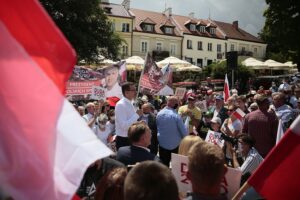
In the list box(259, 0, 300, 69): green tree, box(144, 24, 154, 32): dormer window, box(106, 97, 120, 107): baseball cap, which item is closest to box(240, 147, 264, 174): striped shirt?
box(106, 97, 120, 107): baseball cap

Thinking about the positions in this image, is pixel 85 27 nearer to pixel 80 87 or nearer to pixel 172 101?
pixel 80 87

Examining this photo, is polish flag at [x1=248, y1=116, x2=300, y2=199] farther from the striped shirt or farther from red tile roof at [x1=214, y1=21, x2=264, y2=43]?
red tile roof at [x1=214, y1=21, x2=264, y2=43]

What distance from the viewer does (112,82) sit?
35.8ft

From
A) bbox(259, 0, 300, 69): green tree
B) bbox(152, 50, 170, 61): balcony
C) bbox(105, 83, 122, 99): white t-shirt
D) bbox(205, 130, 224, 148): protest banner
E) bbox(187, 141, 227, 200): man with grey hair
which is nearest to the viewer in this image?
bbox(187, 141, 227, 200): man with grey hair

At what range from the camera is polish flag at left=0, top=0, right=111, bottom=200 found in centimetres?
222

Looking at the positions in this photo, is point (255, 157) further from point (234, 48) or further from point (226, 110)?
point (234, 48)

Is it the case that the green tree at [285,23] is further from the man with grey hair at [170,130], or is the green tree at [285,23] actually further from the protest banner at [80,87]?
the man with grey hair at [170,130]

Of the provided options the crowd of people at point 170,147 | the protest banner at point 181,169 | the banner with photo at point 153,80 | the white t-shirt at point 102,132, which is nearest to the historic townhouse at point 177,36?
the banner with photo at point 153,80

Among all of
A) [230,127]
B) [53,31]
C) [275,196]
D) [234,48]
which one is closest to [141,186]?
[53,31]

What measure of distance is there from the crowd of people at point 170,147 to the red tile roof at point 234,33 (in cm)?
6066

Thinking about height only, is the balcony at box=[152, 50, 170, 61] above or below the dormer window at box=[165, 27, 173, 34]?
below

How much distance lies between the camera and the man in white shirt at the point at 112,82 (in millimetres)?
10672

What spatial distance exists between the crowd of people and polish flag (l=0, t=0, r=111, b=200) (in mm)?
321

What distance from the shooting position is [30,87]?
231cm
